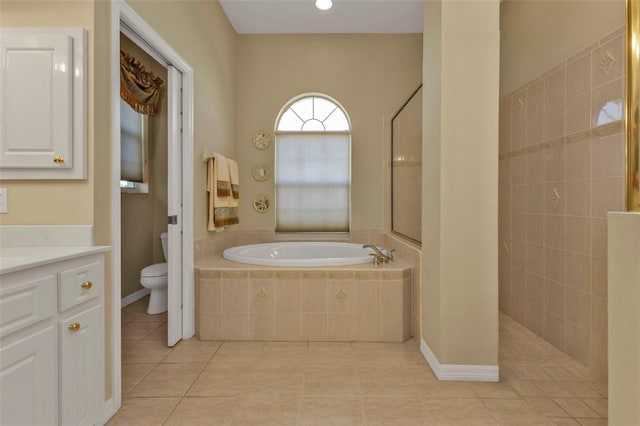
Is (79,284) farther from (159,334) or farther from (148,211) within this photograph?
(148,211)

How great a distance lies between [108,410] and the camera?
5.63 ft

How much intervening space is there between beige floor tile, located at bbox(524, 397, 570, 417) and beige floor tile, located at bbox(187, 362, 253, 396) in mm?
1498

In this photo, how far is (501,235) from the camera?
3.31 meters

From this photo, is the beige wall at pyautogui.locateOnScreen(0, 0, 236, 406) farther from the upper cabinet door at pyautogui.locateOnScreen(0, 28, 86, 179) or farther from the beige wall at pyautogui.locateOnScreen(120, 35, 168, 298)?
the beige wall at pyautogui.locateOnScreen(120, 35, 168, 298)

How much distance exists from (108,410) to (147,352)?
0.82m

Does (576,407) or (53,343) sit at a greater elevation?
(53,343)

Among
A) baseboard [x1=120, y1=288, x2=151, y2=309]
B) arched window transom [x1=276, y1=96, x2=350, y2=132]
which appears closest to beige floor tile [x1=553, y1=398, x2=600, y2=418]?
arched window transom [x1=276, y1=96, x2=350, y2=132]

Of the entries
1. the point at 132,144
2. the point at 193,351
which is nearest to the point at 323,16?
the point at 132,144

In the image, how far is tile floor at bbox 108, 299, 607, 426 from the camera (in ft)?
5.72

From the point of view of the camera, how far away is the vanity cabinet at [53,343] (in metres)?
1.15

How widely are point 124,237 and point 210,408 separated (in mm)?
2468

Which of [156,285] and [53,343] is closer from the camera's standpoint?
[53,343]

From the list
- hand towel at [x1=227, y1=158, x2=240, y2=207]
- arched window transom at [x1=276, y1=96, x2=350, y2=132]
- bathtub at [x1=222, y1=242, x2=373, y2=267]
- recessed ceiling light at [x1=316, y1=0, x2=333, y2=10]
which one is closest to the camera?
recessed ceiling light at [x1=316, y1=0, x2=333, y2=10]

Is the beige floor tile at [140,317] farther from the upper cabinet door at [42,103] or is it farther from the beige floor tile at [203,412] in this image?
the upper cabinet door at [42,103]
